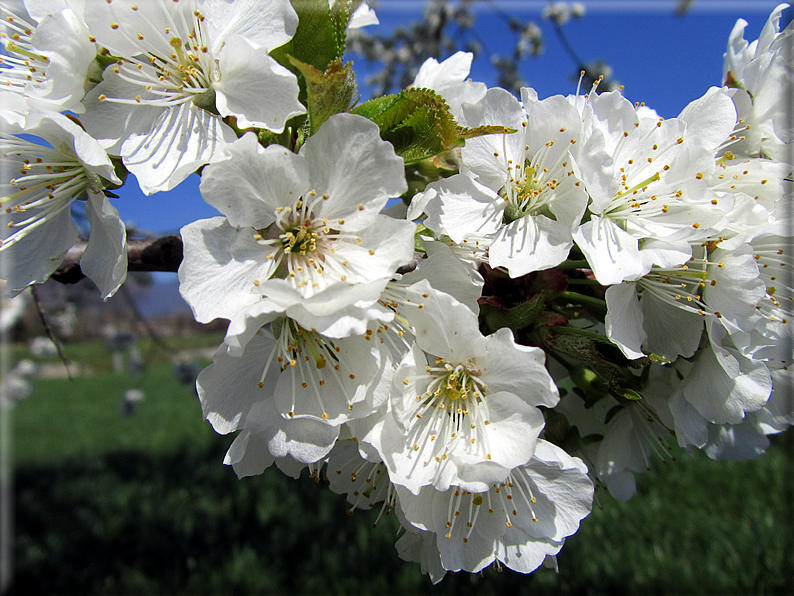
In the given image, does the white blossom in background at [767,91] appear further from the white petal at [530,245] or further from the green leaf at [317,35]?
the green leaf at [317,35]

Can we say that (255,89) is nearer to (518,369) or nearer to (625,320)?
(518,369)

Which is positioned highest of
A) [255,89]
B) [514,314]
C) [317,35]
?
[317,35]

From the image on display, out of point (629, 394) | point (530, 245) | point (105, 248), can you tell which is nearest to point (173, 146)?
point (105, 248)

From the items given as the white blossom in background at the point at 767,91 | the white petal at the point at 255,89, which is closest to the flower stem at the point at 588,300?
the white blossom in background at the point at 767,91

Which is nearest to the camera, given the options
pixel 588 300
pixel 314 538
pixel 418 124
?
pixel 418 124

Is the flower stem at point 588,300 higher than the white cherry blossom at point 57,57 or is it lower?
lower

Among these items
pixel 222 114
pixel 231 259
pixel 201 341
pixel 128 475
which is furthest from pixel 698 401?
pixel 201 341

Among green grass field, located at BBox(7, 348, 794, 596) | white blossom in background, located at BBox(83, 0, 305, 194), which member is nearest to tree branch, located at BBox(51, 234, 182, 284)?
white blossom in background, located at BBox(83, 0, 305, 194)
